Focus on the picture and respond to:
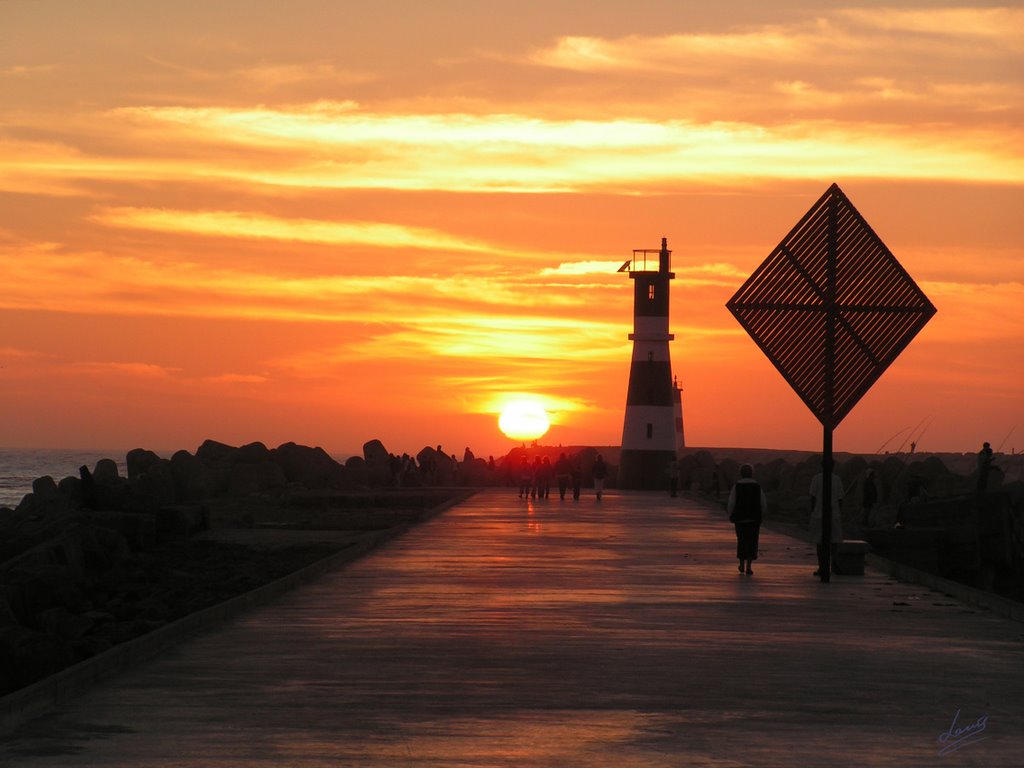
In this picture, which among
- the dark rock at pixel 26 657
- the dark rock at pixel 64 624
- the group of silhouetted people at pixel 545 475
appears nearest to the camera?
the dark rock at pixel 26 657

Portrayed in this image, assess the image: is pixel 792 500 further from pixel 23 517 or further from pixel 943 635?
pixel 943 635

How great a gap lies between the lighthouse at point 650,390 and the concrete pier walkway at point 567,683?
1613 inches

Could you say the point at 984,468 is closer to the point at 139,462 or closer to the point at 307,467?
the point at 307,467

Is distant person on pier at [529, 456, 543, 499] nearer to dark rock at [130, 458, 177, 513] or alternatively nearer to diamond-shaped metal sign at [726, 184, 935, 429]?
dark rock at [130, 458, 177, 513]

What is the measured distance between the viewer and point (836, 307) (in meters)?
19.6

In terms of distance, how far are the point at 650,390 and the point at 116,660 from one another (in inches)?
1967

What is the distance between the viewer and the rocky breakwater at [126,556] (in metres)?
17.4

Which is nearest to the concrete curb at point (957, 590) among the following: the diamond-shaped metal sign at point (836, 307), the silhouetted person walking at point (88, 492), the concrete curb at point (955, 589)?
the concrete curb at point (955, 589)

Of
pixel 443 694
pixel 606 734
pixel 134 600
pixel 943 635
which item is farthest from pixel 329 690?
pixel 134 600

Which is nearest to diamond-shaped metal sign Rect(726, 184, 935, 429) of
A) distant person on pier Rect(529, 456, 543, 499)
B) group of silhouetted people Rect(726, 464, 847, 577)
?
group of silhouetted people Rect(726, 464, 847, 577)

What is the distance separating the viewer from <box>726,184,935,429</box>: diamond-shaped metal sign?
19531 millimetres

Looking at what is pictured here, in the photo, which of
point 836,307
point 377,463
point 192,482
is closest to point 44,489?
point 192,482
